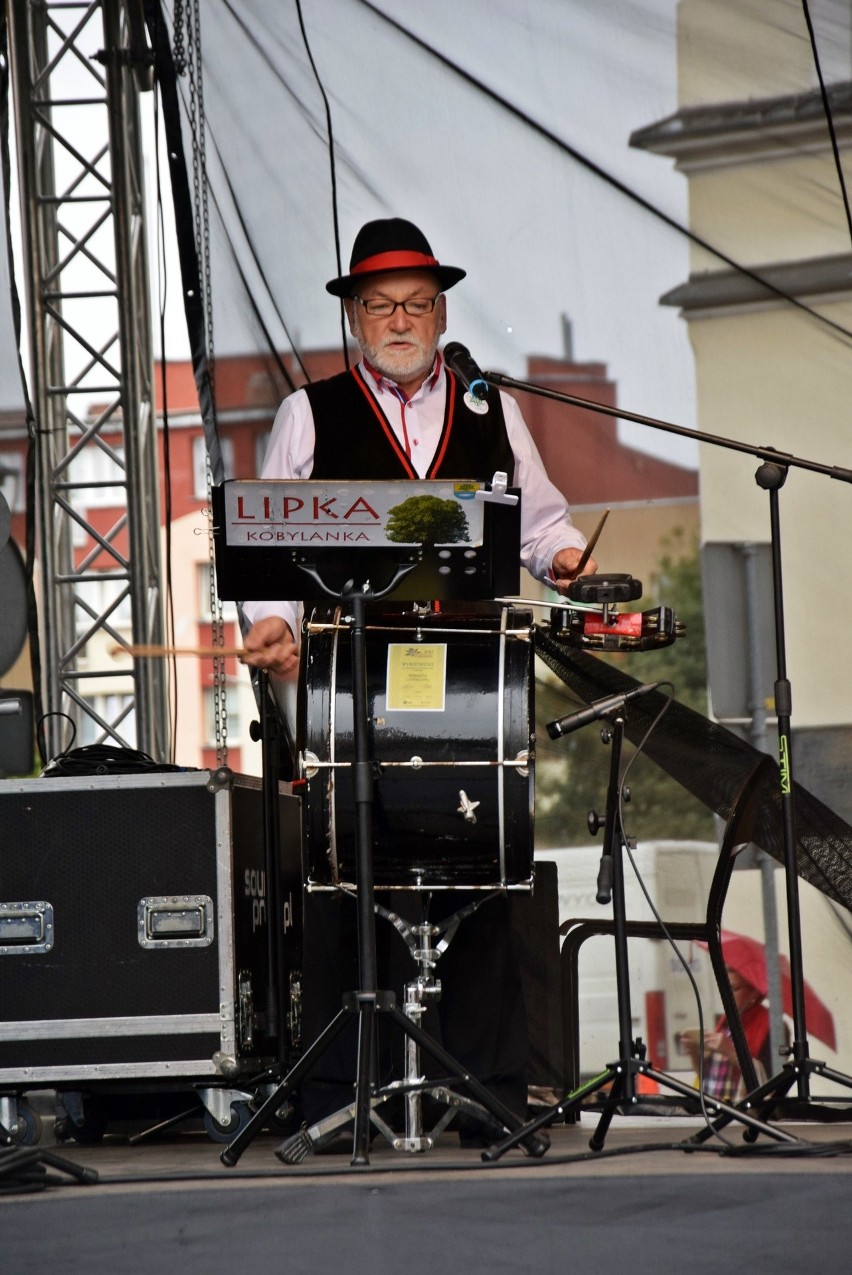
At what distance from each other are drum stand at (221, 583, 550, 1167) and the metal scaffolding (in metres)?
1.85

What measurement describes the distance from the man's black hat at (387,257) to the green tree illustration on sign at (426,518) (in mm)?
893

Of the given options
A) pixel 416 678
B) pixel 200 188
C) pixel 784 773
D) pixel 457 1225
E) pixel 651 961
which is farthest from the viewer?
pixel 200 188

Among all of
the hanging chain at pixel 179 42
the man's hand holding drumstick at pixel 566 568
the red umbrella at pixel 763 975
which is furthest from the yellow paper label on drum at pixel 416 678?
the hanging chain at pixel 179 42

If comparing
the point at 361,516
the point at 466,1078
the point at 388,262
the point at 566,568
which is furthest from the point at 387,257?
the point at 466,1078

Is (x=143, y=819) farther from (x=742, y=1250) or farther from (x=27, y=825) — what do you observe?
(x=742, y=1250)

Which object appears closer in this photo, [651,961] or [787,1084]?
[787,1084]

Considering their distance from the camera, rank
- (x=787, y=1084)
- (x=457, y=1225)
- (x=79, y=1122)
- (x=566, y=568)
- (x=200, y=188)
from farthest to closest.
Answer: (x=200, y=188) → (x=79, y=1122) → (x=566, y=568) → (x=787, y=1084) → (x=457, y=1225)

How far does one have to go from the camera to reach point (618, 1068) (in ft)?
9.01

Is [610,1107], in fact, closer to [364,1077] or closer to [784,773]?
[364,1077]

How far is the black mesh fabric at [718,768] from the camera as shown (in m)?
3.70

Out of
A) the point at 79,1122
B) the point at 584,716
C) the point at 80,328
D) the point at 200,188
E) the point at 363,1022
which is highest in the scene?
the point at 200,188

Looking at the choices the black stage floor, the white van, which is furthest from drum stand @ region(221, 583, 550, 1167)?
the white van

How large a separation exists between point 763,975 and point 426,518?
1796 millimetres

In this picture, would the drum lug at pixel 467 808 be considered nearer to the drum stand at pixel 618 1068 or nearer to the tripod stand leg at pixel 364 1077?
the drum stand at pixel 618 1068
